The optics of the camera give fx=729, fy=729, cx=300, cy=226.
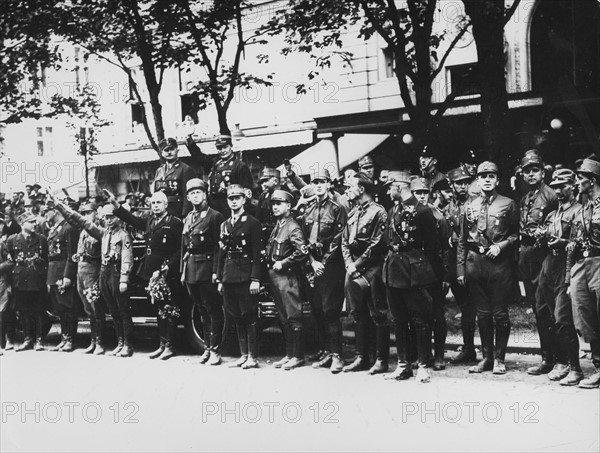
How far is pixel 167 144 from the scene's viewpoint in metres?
6.44

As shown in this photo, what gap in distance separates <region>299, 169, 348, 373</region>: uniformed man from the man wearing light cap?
1.76 metres

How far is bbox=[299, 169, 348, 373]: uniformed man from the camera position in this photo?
571cm

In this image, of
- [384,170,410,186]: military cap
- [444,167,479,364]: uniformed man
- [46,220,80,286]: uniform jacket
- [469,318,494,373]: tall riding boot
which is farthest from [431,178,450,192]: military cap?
[46,220,80,286]: uniform jacket

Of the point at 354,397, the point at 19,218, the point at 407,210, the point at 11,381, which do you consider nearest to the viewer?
the point at 354,397

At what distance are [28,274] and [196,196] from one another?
209cm

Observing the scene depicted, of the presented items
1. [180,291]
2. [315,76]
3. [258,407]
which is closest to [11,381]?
[180,291]

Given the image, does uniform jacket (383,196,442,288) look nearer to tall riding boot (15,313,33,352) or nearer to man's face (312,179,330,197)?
man's face (312,179,330,197)

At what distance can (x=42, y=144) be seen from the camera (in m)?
6.09

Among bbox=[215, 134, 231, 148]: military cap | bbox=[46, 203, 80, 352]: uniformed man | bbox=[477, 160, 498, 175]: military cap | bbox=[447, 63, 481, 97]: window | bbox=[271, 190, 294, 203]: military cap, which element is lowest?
bbox=[46, 203, 80, 352]: uniformed man

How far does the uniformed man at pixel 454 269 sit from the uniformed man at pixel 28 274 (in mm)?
3954

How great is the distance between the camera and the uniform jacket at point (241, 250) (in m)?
5.87

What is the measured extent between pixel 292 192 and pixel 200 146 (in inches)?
36.7

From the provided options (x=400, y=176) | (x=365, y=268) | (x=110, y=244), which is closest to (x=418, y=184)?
(x=400, y=176)

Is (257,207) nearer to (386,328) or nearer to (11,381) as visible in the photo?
(386,328)
